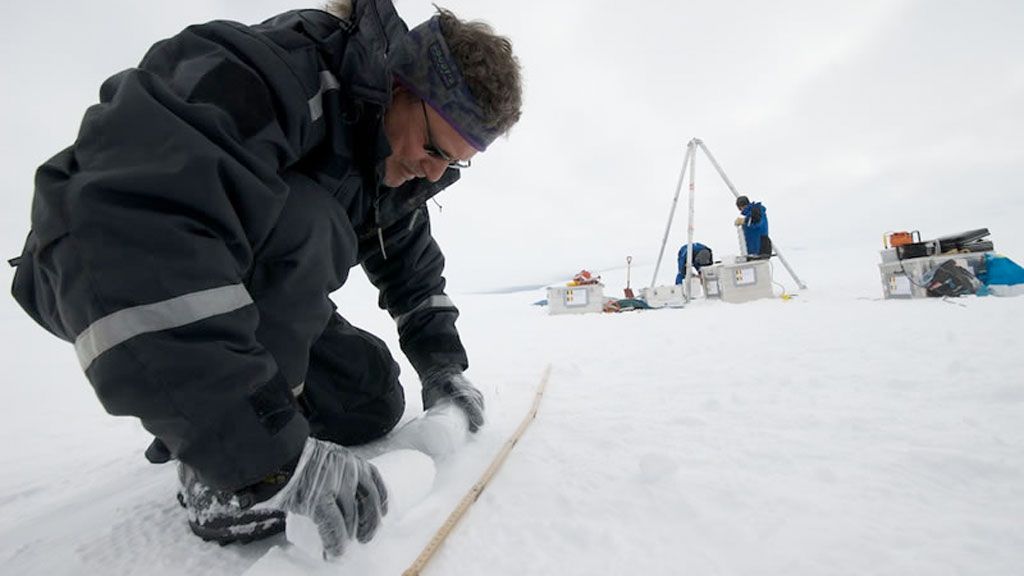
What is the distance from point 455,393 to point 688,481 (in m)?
0.68

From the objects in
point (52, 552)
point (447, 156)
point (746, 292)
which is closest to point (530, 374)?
point (447, 156)

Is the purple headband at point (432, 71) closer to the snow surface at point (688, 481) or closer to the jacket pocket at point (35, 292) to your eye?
the jacket pocket at point (35, 292)

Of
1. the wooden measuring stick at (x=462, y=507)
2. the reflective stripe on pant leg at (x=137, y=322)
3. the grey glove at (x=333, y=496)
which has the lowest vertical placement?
the wooden measuring stick at (x=462, y=507)

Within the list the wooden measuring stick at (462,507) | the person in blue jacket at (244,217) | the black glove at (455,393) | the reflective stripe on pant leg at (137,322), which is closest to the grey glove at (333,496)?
the person in blue jacket at (244,217)

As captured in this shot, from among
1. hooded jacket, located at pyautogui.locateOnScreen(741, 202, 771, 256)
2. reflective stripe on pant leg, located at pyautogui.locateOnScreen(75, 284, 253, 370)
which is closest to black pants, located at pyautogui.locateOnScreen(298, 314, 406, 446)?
reflective stripe on pant leg, located at pyautogui.locateOnScreen(75, 284, 253, 370)

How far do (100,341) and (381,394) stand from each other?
2.60 feet

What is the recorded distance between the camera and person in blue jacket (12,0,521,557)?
49 centimetres

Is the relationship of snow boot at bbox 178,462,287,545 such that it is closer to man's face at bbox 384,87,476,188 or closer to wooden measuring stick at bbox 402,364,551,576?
wooden measuring stick at bbox 402,364,551,576

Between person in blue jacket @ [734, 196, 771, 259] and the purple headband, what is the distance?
5577 mm

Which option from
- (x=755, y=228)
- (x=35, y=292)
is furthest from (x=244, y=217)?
(x=755, y=228)

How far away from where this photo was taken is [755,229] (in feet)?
18.4

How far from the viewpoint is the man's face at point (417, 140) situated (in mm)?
994

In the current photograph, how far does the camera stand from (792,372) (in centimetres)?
145

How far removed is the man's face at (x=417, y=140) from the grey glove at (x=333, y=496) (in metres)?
0.67
